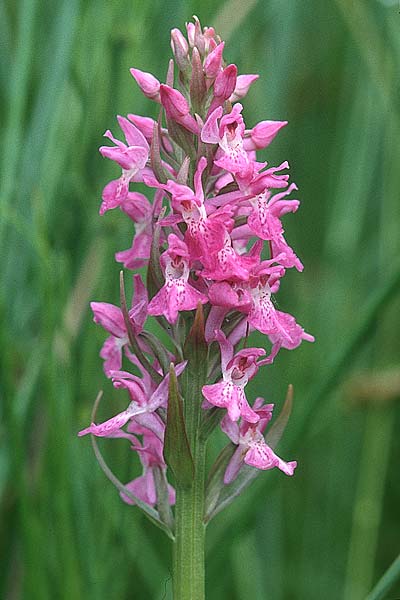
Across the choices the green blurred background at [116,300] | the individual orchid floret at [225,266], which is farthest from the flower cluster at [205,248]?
the green blurred background at [116,300]

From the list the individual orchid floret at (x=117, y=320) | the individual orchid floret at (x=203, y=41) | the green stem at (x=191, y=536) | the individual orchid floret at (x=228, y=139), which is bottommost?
the green stem at (x=191, y=536)

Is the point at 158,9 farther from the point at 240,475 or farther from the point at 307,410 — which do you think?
the point at 240,475

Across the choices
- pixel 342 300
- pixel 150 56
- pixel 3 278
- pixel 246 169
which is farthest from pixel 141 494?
pixel 342 300

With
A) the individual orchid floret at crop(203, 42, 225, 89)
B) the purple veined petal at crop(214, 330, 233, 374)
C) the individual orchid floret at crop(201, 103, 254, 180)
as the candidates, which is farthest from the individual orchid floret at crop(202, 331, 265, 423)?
the individual orchid floret at crop(203, 42, 225, 89)

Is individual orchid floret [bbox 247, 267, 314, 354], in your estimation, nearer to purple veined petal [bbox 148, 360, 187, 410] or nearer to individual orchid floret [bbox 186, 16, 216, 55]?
purple veined petal [bbox 148, 360, 187, 410]

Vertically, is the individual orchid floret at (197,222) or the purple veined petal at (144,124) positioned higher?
the purple veined petal at (144,124)

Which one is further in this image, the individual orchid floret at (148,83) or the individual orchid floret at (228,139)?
the individual orchid floret at (148,83)

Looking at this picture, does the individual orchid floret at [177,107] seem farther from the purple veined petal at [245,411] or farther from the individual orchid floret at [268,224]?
the purple veined petal at [245,411]

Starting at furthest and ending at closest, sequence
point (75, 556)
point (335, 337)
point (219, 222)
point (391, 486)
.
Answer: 1. point (391, 486)
2. point (335, 337)
3. point (75, 556)
4. point (219, 222)

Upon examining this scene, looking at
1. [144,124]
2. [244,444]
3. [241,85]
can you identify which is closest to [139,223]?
[144,124]
